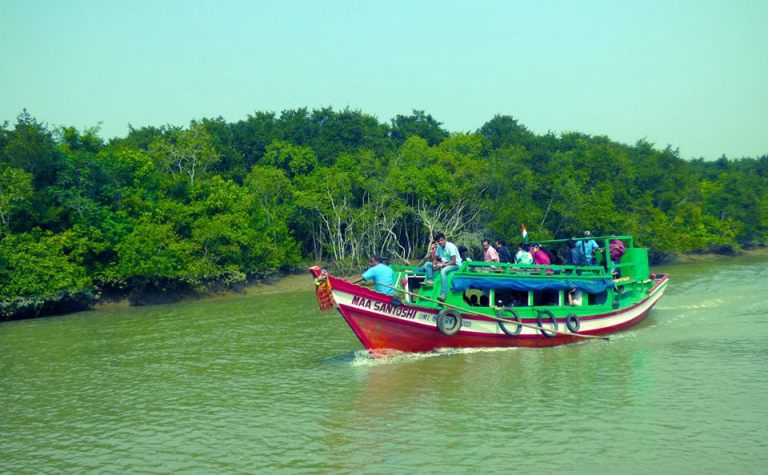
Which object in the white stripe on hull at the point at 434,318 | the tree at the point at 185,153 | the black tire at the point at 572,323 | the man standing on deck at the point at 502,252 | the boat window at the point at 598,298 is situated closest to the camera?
the white stripe on hull at the point at 434,318

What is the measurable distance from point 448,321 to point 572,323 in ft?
12.2

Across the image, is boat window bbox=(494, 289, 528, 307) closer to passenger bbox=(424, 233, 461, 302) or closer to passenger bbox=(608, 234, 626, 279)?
Answer: passenger bbox=(424, 233, 461, 302)

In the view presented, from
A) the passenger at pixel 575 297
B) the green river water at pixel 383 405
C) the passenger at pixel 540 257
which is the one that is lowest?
the green river water at pixel 383 405

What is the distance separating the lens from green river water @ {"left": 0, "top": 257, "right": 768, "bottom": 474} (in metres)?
9.15

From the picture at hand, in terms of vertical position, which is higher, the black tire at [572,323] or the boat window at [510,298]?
the boat window at [510,298]

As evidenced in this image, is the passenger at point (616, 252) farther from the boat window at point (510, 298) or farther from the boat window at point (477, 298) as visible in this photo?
the boat window at point (477, 298)

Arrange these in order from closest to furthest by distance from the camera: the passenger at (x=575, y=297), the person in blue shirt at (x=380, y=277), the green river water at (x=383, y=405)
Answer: the green river water at (x=383, y=405) → the person in blue shirt at (x=380, y=277) → the passenger at (x=575, y=297)

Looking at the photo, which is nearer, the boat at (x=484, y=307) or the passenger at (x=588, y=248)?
the boat at (x=484, y=307)

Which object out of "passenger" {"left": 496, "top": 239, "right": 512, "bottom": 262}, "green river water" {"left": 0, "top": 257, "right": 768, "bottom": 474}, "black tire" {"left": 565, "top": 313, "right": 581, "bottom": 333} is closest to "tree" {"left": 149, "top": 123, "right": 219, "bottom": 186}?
"green river water" {"left": 0, "top": 257, "right": 768, "bottom": 474}

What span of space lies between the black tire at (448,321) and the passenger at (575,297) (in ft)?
12.4

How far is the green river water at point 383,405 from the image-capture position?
915 cm

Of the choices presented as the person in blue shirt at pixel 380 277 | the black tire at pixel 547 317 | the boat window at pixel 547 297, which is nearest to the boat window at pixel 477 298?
the black tire at pixel 547 317

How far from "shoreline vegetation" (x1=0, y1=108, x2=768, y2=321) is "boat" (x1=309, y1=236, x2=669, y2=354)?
1724 centimetres

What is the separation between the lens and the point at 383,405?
38.0 ft
